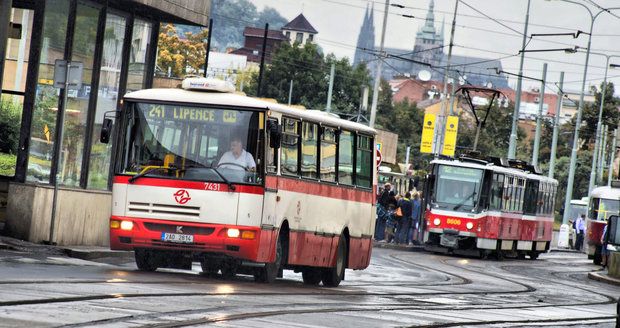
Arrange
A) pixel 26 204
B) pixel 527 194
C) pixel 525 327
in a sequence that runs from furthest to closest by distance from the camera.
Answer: pixel 527 194, pixel 26 204, pixel 525 327

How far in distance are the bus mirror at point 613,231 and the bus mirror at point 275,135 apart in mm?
21711

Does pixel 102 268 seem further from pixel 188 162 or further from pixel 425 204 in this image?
pixel 425 204

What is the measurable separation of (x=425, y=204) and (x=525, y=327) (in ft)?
99.6

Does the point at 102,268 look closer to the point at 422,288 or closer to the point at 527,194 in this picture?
the point at 422,288

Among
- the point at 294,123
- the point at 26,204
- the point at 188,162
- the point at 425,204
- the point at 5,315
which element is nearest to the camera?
the point at 5,315

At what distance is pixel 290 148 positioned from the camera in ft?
70.5

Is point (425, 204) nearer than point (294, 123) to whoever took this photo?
No

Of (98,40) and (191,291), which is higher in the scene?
(98,40)

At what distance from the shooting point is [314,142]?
22.5 meters

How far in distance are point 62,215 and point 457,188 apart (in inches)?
912

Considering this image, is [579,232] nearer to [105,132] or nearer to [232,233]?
[232,233]

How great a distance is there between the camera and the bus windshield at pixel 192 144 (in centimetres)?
2017

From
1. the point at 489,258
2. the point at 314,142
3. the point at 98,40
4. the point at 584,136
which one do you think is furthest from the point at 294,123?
the point at 584,136

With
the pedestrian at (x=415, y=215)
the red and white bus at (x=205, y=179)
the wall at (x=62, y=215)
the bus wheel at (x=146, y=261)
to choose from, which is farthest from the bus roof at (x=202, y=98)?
the pedestrian at (x=415, y=215)
